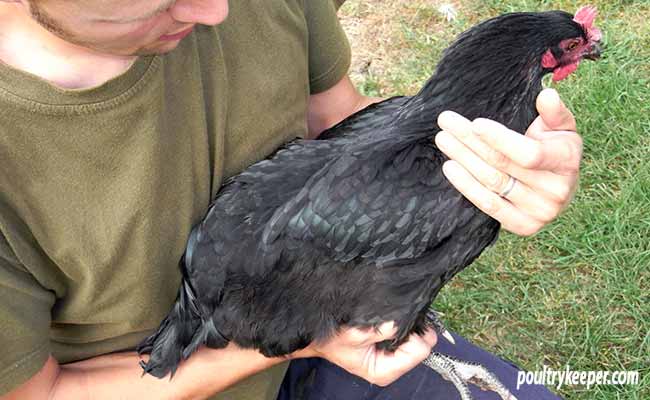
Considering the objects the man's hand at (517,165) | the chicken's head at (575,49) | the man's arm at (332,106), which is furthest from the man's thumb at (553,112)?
the man's arm at (332,106)

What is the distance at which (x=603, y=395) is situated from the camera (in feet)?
7.16

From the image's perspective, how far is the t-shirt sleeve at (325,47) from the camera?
146 centimetres

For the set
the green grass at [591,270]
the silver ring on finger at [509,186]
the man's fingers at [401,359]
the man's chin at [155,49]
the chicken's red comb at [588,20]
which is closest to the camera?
the man's chin at [155,49]

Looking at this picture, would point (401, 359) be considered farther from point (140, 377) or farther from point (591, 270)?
point (591, 270)

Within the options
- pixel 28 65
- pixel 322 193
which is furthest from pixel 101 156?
pixel 322 193

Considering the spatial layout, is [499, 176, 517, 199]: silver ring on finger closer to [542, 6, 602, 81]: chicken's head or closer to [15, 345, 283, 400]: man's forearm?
[542, 6, 602, 81]: chicken's head

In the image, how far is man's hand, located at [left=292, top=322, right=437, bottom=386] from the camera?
4.58 ft

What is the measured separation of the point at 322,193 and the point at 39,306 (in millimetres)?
522

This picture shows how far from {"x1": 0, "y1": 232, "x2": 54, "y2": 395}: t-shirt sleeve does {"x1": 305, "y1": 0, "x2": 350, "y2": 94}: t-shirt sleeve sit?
72cm

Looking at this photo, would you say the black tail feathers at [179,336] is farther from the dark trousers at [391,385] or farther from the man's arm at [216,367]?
the dark trousers at [391,385]

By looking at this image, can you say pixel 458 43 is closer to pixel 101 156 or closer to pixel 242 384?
pixel 101 156

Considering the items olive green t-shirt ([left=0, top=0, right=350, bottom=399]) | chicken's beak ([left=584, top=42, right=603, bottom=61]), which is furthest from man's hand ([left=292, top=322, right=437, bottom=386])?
Answer: chicken's beak ([left=584, top=42, right=603, bottom=61])

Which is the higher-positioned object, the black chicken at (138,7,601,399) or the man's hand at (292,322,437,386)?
the black chicken at (138,7,601,399)

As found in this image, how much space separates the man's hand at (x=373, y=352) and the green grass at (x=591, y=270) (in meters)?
1.07
